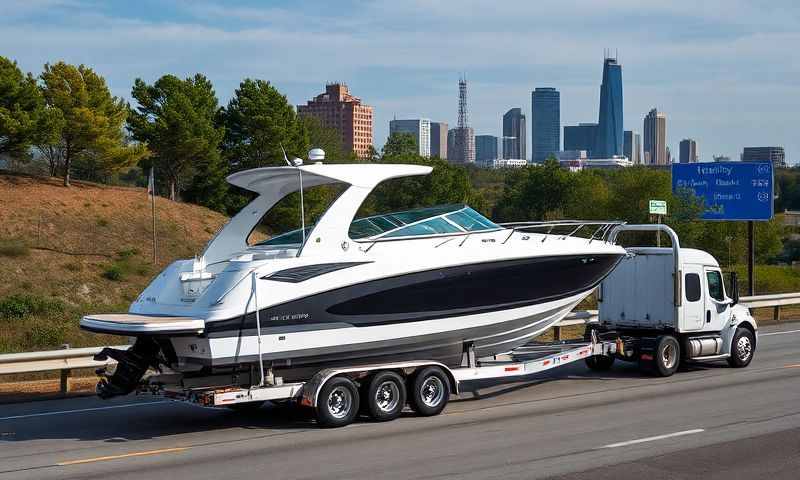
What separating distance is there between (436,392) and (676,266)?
19.3ft

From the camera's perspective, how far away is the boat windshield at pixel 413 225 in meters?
14.4

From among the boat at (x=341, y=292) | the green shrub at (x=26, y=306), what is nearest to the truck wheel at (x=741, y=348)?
the boat at (x=341, y=292)

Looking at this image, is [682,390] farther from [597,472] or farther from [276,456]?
[276,456]

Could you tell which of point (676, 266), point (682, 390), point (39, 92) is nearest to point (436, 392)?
point (682, 390)

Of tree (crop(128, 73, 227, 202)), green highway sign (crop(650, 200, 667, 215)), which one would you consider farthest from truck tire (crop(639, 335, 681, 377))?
tree (crop(128, 73, 227, 202))

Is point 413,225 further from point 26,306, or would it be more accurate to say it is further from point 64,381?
point 26,306

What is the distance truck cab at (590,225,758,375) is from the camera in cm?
1780

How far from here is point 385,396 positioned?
13766 mm

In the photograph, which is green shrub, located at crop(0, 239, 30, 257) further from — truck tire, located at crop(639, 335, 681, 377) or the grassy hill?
truck tire, located at crop(639, 335, 681, 377)

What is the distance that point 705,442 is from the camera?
12164 millimetres

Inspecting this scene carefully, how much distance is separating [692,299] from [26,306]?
32.3 m

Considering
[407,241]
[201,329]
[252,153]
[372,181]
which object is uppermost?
[252,153]

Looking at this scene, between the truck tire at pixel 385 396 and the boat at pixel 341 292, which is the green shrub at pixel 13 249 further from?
the truck tire at pixel 385 396

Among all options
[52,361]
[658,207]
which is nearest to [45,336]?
[52,361]
